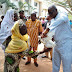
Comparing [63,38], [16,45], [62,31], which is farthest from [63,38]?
[16,45]

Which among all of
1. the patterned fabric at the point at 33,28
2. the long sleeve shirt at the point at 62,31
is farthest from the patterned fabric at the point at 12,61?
the patterned fabric at the point at 33,28

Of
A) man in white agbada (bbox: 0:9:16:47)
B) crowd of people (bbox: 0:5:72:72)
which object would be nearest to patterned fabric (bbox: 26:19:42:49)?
man in white agbada (bbox: 0:9:16:47)

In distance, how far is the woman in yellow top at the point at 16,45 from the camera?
1775 mm

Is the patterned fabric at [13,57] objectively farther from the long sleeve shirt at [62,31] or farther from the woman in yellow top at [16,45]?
the long sleeve shirt at [62,31]

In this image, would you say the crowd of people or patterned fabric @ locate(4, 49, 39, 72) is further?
patterned fabric @ locate(4, 49, 39, 72)

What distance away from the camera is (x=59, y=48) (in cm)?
203

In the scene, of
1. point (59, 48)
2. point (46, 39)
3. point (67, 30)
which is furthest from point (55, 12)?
point (59, 48)

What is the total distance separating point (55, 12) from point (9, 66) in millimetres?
1388

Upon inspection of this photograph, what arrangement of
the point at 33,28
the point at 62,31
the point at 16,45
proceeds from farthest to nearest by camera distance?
the point at 33,28 → the point at 62,31 → the point at 16,45

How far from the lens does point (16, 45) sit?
183cm

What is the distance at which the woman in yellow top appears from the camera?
69.9 inches

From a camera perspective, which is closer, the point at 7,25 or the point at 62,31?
the point at 62,31

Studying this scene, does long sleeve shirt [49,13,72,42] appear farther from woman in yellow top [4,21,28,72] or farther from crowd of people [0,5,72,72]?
woman in yellow top [4,21,28,72]

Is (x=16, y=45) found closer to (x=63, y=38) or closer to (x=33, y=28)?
(x=63, y=38)
